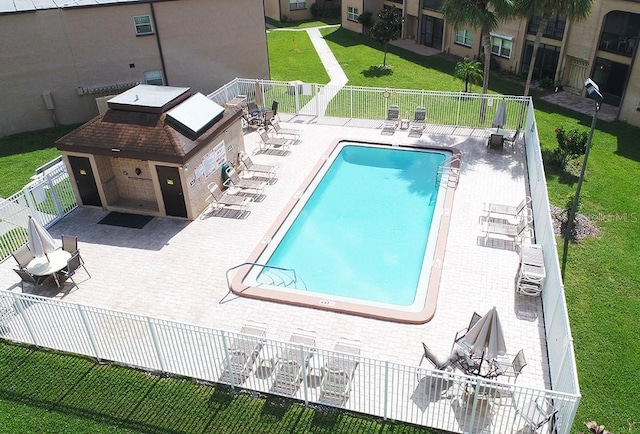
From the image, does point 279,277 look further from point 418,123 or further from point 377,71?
point 377,71

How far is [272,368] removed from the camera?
11578mm

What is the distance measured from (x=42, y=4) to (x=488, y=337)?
25.1 m

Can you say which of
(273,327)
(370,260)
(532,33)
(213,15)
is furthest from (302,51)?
(273,327)

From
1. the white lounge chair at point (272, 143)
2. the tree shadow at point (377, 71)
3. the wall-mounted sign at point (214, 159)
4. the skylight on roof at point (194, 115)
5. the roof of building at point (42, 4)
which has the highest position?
the roof of building at point (42, 4)

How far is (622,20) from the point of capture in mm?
27562

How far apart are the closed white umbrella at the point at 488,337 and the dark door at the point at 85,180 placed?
14057 millimetres

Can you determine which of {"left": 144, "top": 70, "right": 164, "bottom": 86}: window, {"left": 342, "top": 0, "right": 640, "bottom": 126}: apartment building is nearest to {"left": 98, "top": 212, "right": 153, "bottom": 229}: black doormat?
{"left": 144, "top": 70, "right": 164, "bottom": 86}: window

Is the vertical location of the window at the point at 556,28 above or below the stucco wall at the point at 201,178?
above

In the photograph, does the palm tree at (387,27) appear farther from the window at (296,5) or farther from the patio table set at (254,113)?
the window at (296,5)

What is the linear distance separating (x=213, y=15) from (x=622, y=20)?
72.3 ft

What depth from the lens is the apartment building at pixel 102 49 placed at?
969 inches

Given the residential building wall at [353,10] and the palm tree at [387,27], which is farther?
Result: the residential building wall at [353,10]

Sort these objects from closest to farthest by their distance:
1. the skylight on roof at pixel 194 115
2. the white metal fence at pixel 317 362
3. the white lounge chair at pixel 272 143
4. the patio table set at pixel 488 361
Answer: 1. the white metal fence at pixel 317 362
2. the patio table set at pixel 488 361
3. the skylight on roof at pixel 194 115
4. the white lounge chair at pixel 272 143

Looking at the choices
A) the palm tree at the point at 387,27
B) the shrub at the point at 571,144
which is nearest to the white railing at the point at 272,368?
the shrub at the point at 571,144
